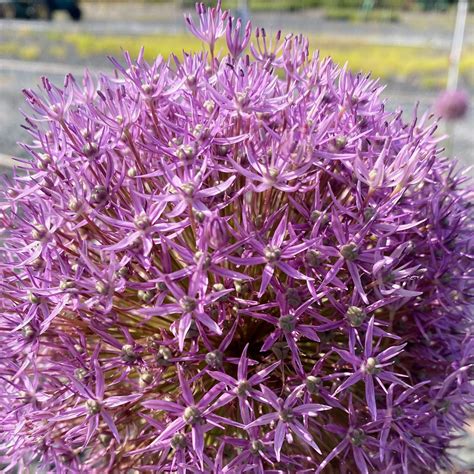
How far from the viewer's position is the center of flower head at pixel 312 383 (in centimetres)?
50

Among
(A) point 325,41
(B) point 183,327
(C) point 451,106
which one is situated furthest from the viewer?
(A) point 325,41

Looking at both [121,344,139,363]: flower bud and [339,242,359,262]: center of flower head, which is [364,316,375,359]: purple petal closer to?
[339,242,359,262]: center of flower head

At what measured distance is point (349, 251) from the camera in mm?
495

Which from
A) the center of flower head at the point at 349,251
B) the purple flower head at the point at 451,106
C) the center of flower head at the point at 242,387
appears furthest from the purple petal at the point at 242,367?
the purple flower head at the point at 451,106

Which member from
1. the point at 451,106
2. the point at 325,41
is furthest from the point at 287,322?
the point at 325,41

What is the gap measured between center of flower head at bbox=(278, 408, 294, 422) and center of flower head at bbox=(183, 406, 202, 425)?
0.22ft

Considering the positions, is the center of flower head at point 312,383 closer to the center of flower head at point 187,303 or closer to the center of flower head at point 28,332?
the center of flower head at point 187,303

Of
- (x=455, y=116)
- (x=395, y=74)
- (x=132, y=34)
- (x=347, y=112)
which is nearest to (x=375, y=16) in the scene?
(x=395, y=74)

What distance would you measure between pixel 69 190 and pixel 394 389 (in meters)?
0.37

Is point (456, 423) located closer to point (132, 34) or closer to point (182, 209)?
point (182, 209)

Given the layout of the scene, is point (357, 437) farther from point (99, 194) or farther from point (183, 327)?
point (99, 194)

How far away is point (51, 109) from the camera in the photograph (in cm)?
62

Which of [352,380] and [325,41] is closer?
[352,380]

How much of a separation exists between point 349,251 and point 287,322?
79 mm
